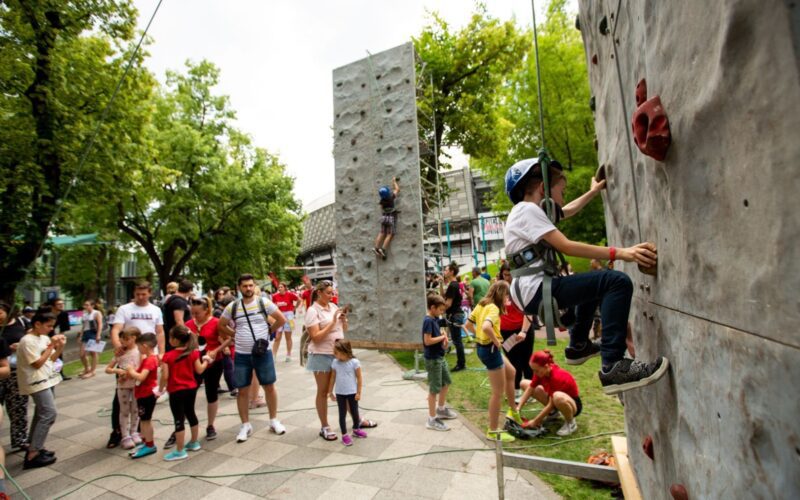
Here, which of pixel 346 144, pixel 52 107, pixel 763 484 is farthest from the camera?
pixel 346 144

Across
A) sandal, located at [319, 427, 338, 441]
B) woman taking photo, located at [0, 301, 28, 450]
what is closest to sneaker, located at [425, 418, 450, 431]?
sandal, located at [319, 427, 338, 441]

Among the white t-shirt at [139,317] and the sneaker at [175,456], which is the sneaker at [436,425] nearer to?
the sneaker at [175,456]

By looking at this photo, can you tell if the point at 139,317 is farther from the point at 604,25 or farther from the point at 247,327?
the point at 604,25

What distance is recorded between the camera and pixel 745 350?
1.17 m

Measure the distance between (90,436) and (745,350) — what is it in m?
8.23

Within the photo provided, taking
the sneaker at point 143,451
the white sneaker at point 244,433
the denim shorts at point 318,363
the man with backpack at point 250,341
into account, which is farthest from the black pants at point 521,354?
the sneaker at point 143,451

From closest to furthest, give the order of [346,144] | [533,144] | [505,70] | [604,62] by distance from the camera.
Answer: [604,62] < [346,144] < [505,70] < [533,144]

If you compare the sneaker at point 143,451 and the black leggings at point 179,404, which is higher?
the black leggings at point 179,404

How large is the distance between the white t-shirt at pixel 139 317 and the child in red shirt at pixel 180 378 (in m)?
1.19

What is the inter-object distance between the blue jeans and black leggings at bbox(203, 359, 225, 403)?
Result: 533 centimetres

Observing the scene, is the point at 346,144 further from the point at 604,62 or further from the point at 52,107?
the point at 604,62

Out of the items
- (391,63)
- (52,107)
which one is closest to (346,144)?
(391,63)

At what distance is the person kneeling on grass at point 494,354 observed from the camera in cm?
514

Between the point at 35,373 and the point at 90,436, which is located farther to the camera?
the point at 90,436
